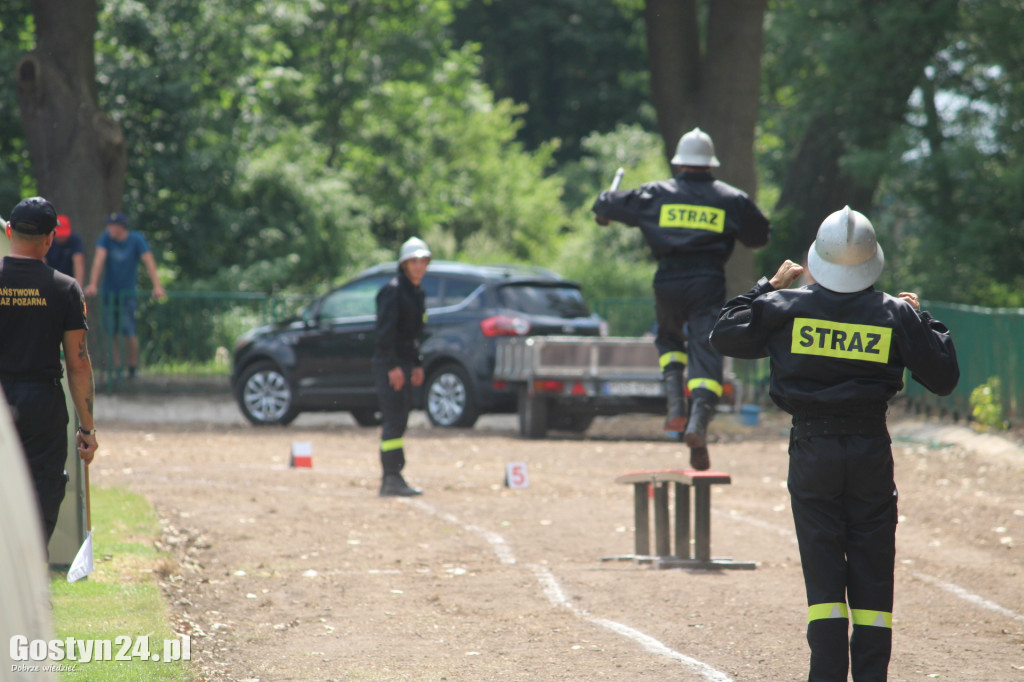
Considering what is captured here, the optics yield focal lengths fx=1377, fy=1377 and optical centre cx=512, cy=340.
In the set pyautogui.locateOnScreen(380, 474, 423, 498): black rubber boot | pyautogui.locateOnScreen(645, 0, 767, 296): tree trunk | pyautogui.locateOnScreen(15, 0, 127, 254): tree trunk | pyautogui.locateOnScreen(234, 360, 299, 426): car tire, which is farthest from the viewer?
pyautogui.locateOnScreen(15, 0, 127, 254): tree trunk

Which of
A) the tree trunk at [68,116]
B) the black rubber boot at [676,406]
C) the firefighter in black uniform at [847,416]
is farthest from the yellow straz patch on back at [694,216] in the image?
the tree trunk at [68,116]

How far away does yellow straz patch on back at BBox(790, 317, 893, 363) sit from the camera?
4945 mm

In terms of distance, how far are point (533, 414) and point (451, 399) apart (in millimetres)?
1246

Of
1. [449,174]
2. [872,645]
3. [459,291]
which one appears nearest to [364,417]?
[459,291]

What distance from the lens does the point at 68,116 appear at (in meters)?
20.2

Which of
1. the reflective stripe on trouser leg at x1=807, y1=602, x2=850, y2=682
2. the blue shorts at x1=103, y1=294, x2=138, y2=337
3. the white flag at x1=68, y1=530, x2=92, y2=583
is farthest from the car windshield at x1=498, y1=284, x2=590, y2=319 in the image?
the reflective stripe on trouser leg at x1=807, y1=602, x2=850, y2=682

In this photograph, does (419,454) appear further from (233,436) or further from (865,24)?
(865,24)

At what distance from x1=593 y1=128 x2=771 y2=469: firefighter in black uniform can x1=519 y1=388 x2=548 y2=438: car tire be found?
7.18m

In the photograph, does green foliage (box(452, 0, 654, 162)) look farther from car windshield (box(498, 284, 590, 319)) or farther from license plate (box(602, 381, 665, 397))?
license plate (box(602, 381, 665, 397))

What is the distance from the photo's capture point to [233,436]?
54.3ft

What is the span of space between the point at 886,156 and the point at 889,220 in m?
22.8

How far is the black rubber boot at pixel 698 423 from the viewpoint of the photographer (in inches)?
342

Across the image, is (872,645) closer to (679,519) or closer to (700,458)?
(679,519)

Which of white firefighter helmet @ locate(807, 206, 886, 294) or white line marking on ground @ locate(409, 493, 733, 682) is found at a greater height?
white firefighter helmet @ locate(807, 206, 886, 294)
